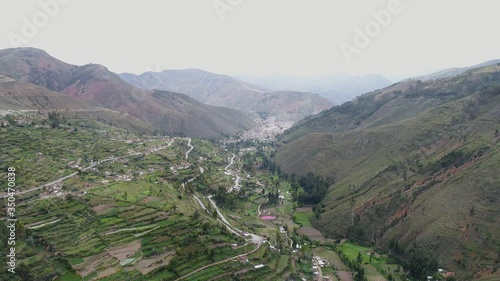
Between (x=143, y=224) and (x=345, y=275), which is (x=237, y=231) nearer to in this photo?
(x=143, y=224)

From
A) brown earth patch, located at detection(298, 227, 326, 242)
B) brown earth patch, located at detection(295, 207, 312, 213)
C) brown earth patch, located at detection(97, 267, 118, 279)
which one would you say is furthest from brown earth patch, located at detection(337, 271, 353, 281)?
brown earth patch, located at detection(97, 267, 118, 279)

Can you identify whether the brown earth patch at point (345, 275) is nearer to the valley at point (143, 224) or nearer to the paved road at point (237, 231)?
the valley at point (143, 224)

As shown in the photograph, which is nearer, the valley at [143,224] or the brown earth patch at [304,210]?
the valley at [143,224]

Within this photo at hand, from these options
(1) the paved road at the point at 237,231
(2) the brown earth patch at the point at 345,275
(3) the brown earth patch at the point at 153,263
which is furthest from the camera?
(1) the paved road at the point at 237,231

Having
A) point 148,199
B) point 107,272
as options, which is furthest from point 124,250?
point 148,199

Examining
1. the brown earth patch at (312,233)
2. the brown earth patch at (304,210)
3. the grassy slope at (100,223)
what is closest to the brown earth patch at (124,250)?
the grassy slope at (100,223)

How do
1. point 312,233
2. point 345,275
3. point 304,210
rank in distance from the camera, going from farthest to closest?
1. point 304,210
2. point 312,233
3. point 345,275

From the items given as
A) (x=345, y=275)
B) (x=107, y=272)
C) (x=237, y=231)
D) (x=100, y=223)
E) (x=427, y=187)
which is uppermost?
(x=100, y=223)

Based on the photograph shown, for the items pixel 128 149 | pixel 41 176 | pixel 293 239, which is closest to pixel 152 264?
pixel 293 239
